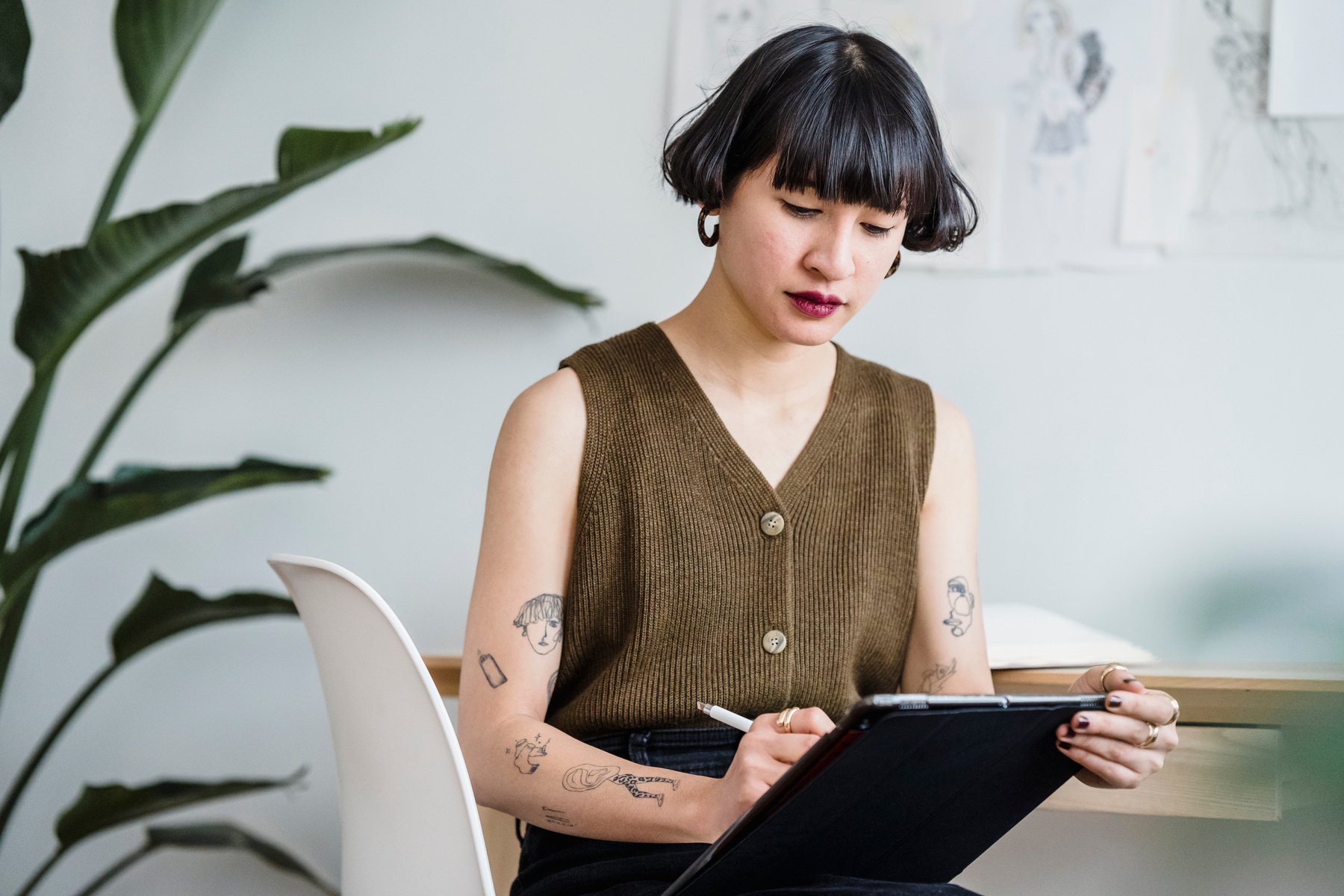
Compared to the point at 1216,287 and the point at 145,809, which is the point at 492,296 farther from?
the point at 1216,287

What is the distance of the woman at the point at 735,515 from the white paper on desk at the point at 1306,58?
2.11 feet

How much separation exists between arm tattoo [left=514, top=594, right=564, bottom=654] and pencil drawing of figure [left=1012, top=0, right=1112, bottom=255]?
34.0 inches

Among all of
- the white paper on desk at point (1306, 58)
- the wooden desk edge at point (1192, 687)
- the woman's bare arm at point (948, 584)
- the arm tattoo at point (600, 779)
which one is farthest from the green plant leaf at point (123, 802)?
the white paper on desk at point (1306, 58)

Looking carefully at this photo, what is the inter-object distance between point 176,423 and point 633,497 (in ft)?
3.19

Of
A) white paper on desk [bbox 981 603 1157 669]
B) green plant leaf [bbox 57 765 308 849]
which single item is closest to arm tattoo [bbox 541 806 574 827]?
white paper on desk [bbox 981 603 1157 669]

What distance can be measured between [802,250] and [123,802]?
3.46 ft

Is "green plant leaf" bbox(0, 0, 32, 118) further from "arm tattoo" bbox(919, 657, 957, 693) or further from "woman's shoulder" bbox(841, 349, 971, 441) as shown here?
"arm tattoo" bbox(919, 657, 957, 693)

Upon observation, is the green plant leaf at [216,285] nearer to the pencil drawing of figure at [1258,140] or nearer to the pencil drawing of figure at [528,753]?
the pencil drawing of figure at [528,753]

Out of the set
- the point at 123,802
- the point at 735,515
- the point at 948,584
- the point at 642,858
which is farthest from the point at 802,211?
the point at 123,802

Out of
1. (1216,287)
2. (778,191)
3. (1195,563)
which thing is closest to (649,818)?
(778,191)

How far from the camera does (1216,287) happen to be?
1417 mm

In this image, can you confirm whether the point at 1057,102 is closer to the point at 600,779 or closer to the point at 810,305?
the point at 810,305

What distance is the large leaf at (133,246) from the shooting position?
1194 millimetres

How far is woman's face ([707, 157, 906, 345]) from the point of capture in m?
0.88
